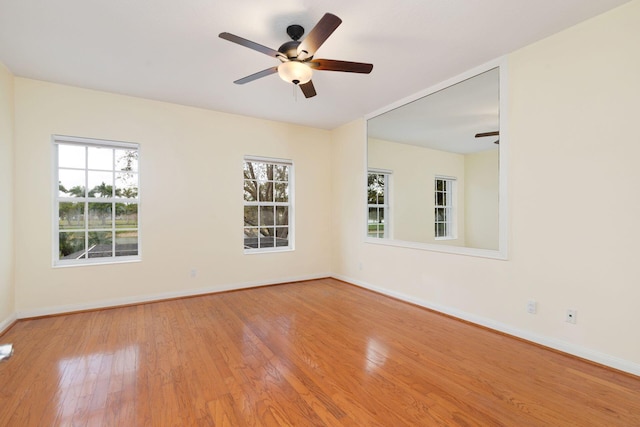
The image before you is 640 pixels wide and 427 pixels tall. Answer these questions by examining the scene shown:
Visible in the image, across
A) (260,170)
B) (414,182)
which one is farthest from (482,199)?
(260,170)

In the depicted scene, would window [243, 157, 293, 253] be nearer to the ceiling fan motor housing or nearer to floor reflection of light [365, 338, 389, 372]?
the ceiling fan motor housing

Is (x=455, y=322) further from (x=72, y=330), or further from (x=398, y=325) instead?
(x=72, y=330)

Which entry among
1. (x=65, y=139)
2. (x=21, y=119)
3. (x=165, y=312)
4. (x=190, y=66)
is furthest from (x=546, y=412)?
(x=21, y=119)

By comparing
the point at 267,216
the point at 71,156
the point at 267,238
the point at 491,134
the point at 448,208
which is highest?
the point at 491,134

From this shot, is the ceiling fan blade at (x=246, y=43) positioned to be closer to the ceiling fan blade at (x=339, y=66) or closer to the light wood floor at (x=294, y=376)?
the ceiling fan blade at (x=339, y=66)

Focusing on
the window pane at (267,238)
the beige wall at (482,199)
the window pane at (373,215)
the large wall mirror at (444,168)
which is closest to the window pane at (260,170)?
the window pane at (267,238)

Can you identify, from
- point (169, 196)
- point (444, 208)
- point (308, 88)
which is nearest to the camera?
point (308, 88)

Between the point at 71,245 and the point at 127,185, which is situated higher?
the point at 127,185

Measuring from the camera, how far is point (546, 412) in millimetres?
1755

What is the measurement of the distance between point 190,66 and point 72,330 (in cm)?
300

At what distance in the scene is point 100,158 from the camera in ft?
12.4

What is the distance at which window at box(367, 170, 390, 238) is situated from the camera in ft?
14.7

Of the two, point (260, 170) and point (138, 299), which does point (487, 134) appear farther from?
point (138, 299)

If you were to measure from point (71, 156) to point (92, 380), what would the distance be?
2862mm
